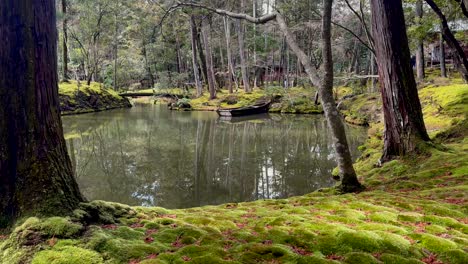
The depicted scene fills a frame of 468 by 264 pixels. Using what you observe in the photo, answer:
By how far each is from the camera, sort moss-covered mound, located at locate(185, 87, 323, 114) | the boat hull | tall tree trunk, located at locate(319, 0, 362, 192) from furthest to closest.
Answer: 1. moss-covered mound, located at locate(185, 87, 323, 114)
2. the boat hull
3. tall tree trunk, located at locate(319, 0, 362, 192)

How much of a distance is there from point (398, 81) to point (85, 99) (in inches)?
1173

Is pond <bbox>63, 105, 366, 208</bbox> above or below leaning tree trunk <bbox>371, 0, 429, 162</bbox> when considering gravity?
below

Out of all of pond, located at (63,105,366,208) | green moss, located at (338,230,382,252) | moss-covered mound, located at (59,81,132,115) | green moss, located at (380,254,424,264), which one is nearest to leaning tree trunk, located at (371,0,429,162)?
pond, located at (63,105,366,208)

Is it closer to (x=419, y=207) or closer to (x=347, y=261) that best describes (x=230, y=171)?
(x=419, y=207)

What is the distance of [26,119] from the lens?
419 cm

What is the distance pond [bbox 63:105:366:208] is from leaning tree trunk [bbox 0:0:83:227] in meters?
4.75

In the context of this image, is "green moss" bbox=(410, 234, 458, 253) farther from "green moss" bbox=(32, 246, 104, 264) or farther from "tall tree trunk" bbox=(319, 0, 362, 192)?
"green moss" bbox=(32, 246, 104, 264)

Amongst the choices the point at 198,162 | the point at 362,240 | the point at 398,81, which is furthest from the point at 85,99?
the point at 362,240

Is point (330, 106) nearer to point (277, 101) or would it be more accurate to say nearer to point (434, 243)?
point (434, 243)

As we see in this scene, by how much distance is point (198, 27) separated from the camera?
3850 centimetres

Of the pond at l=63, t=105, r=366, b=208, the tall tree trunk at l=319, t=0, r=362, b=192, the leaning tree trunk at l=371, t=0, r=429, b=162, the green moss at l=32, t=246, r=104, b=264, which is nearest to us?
the green moss at l=32, t=246, r=104, b=264

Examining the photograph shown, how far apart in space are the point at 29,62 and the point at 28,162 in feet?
3.87

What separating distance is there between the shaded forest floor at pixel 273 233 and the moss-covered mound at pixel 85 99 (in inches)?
1063

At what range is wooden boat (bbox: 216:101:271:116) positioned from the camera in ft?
93.8
